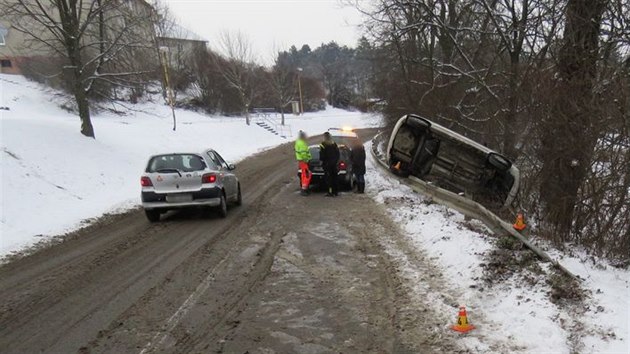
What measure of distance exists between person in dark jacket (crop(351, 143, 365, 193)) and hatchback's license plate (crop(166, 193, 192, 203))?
5.29m

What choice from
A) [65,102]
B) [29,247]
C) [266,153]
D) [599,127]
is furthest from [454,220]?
[65,102]

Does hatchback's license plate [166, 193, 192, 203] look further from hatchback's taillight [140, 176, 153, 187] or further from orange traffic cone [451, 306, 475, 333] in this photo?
orange traffic cone [451, 306, 475, 333]

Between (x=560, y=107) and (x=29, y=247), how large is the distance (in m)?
9.18

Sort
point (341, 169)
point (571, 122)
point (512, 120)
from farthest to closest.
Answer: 1. point (341, 169)
2. point (512, 120)
3. point (571, 122)

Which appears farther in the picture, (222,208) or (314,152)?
(314,152)

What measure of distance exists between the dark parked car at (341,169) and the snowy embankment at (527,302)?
22.2 ft

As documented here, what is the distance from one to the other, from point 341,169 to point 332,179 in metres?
0.74

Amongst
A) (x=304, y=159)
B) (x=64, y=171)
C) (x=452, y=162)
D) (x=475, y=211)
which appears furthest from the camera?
(x=64, y=171)

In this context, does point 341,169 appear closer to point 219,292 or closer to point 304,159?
point 304,159

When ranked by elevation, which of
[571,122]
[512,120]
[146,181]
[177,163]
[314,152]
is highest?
[571,122]

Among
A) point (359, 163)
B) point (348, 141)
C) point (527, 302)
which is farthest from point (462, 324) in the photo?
point (348, 141)

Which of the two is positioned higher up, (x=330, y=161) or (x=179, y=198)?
(x=330, y=161)

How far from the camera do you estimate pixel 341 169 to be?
14.5 metres

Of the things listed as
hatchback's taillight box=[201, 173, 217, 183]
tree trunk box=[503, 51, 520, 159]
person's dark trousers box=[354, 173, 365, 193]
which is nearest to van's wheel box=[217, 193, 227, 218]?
hatchback's taillight box=[201, 173, 217, 183]
